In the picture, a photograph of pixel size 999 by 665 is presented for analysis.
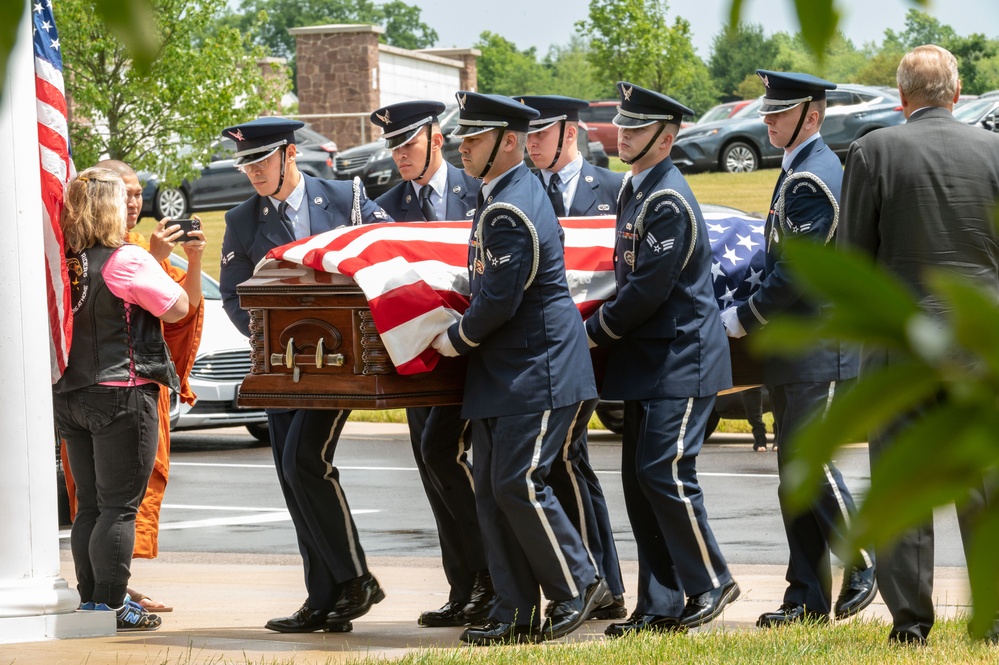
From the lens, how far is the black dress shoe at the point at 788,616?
17.5 feet

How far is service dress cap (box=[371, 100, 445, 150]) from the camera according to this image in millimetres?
6199

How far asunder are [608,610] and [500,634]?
89cm

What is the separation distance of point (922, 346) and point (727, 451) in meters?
12.9

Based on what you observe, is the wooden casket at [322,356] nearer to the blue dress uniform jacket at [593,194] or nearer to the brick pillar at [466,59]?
the blue dress uniform jacket at [593,194]

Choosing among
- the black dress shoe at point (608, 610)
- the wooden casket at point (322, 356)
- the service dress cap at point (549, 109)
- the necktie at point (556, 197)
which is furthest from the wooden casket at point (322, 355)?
the service dress cap at point (549, 109)

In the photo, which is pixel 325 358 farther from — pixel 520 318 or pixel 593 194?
pixel 593 194

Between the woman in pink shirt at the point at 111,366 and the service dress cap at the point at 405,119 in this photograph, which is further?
the service dress cap at the point at 405,119

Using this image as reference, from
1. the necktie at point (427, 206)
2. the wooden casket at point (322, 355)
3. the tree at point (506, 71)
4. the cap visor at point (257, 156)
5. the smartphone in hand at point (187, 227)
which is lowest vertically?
the wooden casket at point (322, 355)

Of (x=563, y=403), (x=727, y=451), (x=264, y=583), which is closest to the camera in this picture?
(x=563, y=403)

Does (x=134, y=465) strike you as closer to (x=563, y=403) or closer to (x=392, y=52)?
(x=563, y=403)

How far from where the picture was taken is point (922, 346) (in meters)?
0.61

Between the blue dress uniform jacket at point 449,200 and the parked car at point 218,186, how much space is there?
22692 mm

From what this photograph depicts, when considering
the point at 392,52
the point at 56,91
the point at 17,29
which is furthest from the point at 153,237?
the point at 392,52

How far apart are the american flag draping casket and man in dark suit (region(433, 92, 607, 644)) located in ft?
0.49
